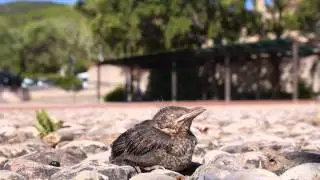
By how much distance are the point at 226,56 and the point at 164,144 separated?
26.4m

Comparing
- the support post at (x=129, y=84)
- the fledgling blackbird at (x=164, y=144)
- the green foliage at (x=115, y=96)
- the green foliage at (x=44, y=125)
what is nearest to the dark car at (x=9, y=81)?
the green foliage at (x=115, y=96)

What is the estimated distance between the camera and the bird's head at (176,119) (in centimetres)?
547

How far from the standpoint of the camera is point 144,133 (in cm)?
560

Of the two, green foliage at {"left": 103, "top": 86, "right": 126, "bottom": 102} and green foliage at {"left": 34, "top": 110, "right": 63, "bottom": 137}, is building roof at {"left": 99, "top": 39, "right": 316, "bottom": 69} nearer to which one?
green foliage at {"left": 103, "top": 86, "right": 126, "bottom": 102}

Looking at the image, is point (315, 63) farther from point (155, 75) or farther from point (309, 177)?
point (309, 177)

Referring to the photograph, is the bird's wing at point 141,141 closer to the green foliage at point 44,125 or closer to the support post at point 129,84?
the green foliage at point 44,125

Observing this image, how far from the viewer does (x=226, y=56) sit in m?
31.5

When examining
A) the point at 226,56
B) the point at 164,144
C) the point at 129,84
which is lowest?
the point at 164,144

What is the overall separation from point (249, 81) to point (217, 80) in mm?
1948

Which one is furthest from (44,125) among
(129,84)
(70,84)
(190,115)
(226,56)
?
(70,84)

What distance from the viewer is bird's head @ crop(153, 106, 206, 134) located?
5.47 meters

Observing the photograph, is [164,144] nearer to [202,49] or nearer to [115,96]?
A: [202,49]

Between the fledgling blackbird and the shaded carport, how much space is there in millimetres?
23143

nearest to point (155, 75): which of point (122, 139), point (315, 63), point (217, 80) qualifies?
point (217, 80)
